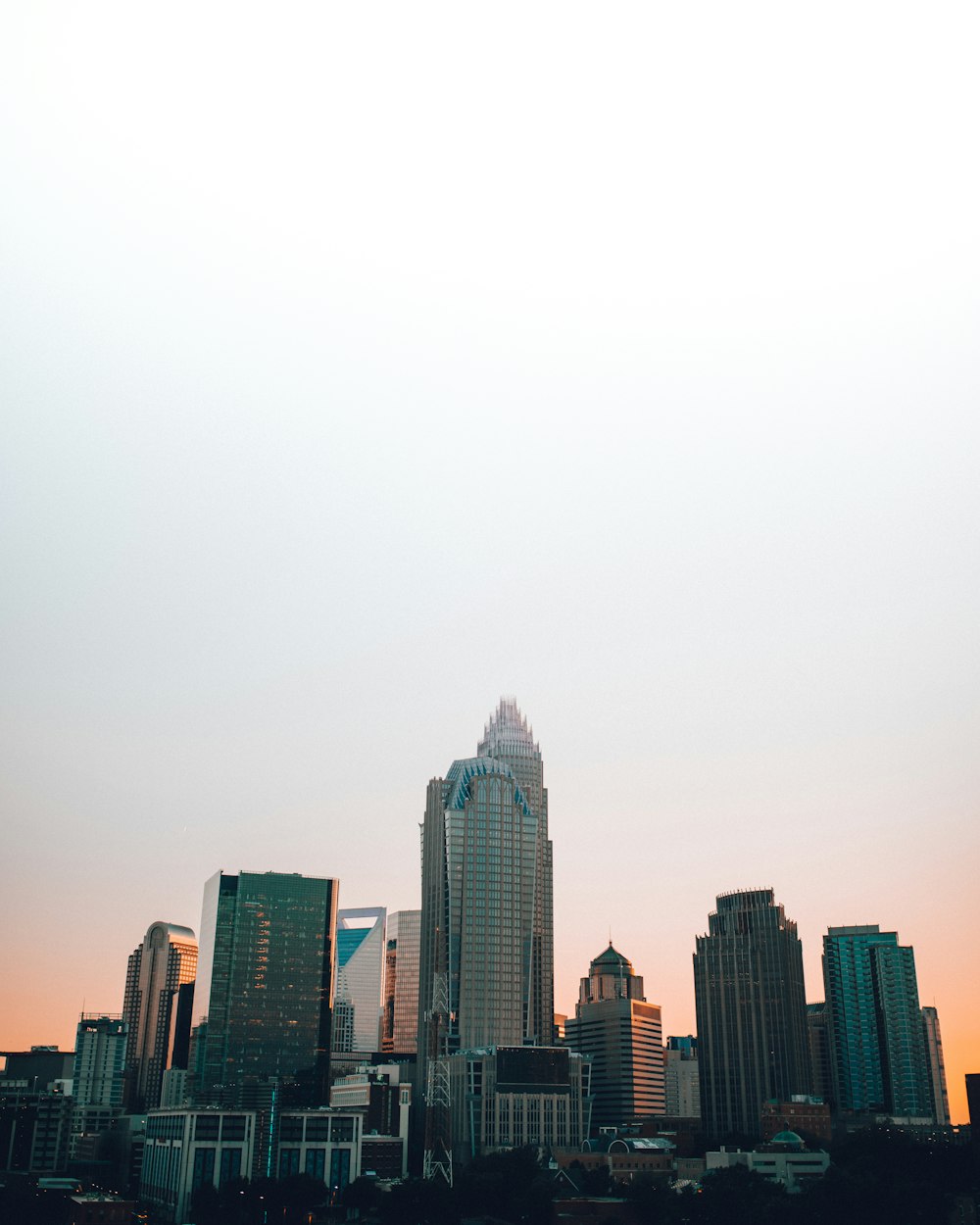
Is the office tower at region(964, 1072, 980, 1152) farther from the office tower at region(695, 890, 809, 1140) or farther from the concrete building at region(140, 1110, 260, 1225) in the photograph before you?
the office tower at region(695, 890, 809, 1140)

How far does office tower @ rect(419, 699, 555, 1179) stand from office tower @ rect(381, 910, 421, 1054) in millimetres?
32990

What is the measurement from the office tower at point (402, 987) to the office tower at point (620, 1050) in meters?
21.4

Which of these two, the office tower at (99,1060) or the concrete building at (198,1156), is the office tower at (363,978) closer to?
the office tower at (99,1060)

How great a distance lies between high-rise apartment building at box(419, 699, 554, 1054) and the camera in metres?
105

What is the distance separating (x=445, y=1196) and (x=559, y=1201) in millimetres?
6186

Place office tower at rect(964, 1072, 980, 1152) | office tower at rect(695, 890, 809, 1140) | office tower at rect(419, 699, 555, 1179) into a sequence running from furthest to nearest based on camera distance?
office tower at rect(695, 890, 809, 1140)
office tower at rect(419, 699, 555, 1179)
office tower at rect(964, 1072, 980, 1152)

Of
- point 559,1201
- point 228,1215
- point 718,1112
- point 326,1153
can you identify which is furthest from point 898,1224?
point 718,1112

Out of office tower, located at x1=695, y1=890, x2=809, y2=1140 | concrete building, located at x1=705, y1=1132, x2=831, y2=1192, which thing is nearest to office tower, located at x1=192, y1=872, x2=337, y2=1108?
office tower, located at x1=695, y1=890, x2=809, y2=1140

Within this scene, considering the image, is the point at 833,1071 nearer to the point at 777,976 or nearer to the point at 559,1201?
the point at 777,976

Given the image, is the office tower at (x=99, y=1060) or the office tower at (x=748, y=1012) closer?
the office tower at (x=748, y=1012)

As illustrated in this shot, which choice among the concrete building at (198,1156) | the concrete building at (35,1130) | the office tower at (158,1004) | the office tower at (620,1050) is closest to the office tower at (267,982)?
the concrete building at (35,1130)

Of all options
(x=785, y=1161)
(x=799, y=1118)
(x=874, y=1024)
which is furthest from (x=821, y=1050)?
(x=785, y=1161)

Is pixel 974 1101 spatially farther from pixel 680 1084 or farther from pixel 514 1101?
pixel 680 1084

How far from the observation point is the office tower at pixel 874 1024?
11875 centimetres
